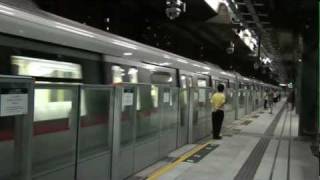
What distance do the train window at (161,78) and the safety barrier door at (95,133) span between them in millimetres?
4183

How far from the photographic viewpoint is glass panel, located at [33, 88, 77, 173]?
4848mm

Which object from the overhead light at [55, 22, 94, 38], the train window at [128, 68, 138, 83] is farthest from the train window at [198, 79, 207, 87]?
the overhead light at [55, 22, 94, 38]

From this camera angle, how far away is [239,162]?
9.11 metres

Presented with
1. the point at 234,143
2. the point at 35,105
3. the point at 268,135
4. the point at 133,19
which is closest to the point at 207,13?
the point at 133,19

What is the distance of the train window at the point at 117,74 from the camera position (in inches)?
336

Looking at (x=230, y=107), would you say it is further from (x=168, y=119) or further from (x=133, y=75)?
(x=133, y=75)

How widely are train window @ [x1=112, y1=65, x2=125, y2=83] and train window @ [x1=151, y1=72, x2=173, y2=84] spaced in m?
1.84

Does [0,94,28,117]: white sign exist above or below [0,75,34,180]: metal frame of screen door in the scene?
above

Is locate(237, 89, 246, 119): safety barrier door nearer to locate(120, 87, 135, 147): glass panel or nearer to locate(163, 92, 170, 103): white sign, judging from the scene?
locate(163, 92, 170, 103): white sign

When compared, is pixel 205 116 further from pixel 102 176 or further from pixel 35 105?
pixel 35 105

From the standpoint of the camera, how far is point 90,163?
6039mm

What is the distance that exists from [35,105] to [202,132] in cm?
892

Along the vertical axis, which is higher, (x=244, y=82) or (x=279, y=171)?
(x=244, y=82)

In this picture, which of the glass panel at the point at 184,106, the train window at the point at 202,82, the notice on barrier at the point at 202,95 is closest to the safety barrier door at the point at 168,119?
the glass panel at the point at 184,106
